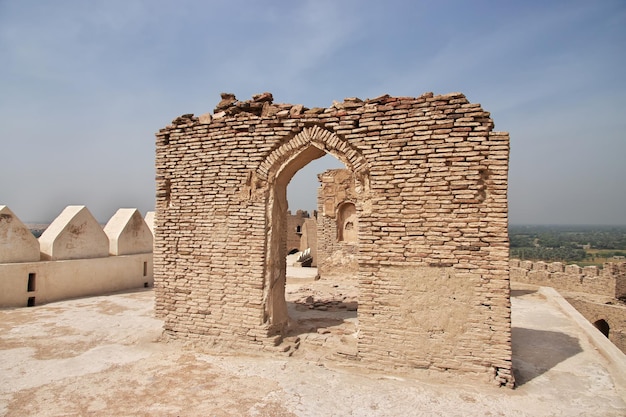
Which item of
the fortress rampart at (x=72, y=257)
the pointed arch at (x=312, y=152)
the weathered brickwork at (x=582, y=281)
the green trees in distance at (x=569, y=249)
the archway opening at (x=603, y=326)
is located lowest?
the green trees in distance at (x=569, y=249)

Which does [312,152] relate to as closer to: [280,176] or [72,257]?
[280,176]

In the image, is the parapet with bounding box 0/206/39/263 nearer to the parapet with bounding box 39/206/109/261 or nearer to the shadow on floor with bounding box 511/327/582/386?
the parapet with bounding box 39/206/109/261

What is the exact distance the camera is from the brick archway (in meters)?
6.02

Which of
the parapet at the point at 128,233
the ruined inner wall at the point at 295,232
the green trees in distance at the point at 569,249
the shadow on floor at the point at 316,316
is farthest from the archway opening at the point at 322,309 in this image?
the green trees in distance at the point at 569,249

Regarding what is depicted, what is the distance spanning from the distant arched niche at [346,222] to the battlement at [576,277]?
7211mm

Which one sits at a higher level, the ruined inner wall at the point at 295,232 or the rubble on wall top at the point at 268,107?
the rubble on wall top at the point at 268,107

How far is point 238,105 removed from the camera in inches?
267

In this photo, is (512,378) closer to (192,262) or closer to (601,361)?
(601,361)

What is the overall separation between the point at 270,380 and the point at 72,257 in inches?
329

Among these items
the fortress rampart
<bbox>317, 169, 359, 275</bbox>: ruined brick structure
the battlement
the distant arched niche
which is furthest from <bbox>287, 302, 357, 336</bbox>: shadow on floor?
the battlement

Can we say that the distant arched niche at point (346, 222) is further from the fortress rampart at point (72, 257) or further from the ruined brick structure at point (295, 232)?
the ruined brick structure at point (295, 232)

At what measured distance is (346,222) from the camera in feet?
50.7

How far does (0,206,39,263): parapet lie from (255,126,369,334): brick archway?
293 inches

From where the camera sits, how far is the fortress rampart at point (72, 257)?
962 centimetres
